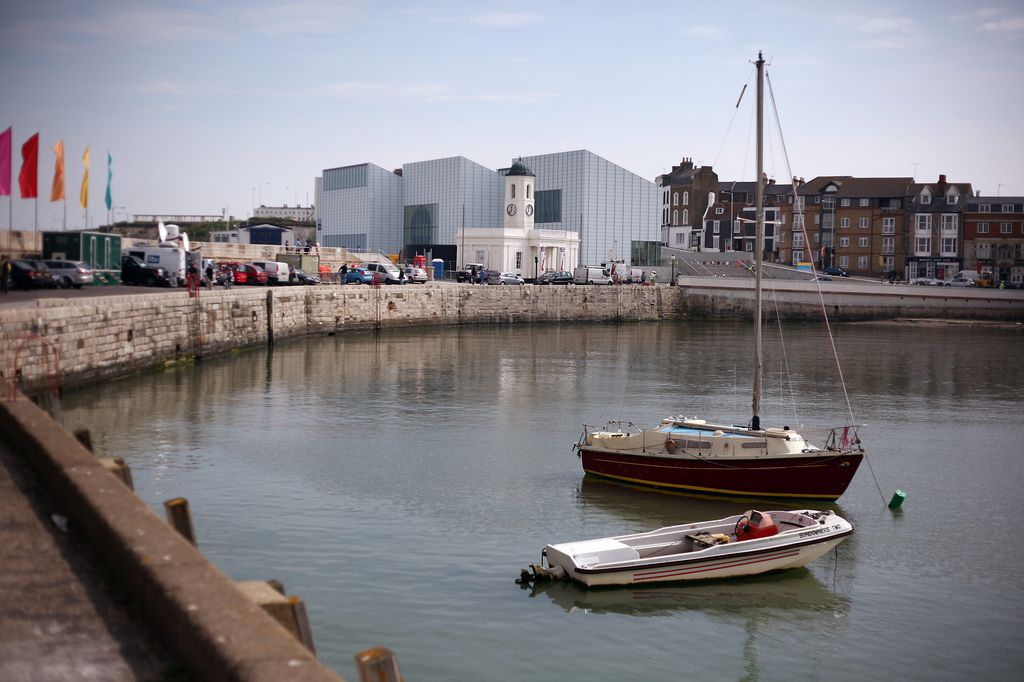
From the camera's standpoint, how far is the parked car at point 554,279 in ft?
307

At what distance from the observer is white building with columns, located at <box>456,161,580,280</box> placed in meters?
102

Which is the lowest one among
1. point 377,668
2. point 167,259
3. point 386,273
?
point 377,668

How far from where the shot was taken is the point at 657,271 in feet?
356

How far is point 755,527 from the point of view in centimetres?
1992

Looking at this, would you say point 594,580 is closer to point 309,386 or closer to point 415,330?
point 309,386

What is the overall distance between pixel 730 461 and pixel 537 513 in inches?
200

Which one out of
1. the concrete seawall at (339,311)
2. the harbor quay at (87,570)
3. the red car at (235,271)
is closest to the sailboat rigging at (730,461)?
the harbor quay at (87,570)

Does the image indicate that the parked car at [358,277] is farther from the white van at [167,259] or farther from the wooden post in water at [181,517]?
the wooden post in water at [181,517]

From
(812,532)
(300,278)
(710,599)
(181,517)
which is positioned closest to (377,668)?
(181,517)

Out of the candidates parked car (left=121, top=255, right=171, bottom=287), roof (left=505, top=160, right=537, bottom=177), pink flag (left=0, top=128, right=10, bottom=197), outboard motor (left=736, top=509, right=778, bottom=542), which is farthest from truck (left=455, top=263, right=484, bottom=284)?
outboard motor (left=736, top=509, right=778, bottom=542)

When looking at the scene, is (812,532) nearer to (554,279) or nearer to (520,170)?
(554,279)

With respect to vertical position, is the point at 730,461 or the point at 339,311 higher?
the point at 339,311

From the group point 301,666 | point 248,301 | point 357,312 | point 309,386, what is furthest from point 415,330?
point 301,666

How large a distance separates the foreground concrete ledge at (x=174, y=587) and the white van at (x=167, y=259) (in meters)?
51.0
